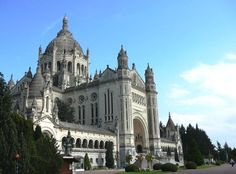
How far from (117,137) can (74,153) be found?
1617cm

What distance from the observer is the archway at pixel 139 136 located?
85625 millimetres

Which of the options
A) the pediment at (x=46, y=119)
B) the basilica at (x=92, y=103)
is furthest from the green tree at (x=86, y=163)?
the pediment at (x=46, y=119)

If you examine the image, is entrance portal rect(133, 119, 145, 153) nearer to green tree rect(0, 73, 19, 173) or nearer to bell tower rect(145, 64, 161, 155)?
bell tower rect(145, 64, 161, 155)

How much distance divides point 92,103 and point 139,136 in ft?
52.6

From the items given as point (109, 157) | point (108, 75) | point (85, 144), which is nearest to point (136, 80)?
point (108, 75)

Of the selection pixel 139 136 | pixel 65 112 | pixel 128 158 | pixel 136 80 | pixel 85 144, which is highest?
pixel 136 80

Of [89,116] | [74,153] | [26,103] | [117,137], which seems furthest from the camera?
[89,116]

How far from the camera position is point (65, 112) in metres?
79.9

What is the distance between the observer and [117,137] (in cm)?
7356

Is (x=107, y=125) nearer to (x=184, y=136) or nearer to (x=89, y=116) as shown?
(x=89, y=116)

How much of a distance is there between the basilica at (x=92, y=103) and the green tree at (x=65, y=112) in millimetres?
263

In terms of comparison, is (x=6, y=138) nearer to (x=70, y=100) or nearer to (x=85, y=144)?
(x=85, y=144)

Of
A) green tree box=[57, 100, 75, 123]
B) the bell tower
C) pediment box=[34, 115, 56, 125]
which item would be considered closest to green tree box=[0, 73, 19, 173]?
pediment box=[34, 115, 56, 125]

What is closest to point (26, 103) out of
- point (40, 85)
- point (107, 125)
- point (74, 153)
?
point (40, 85)
